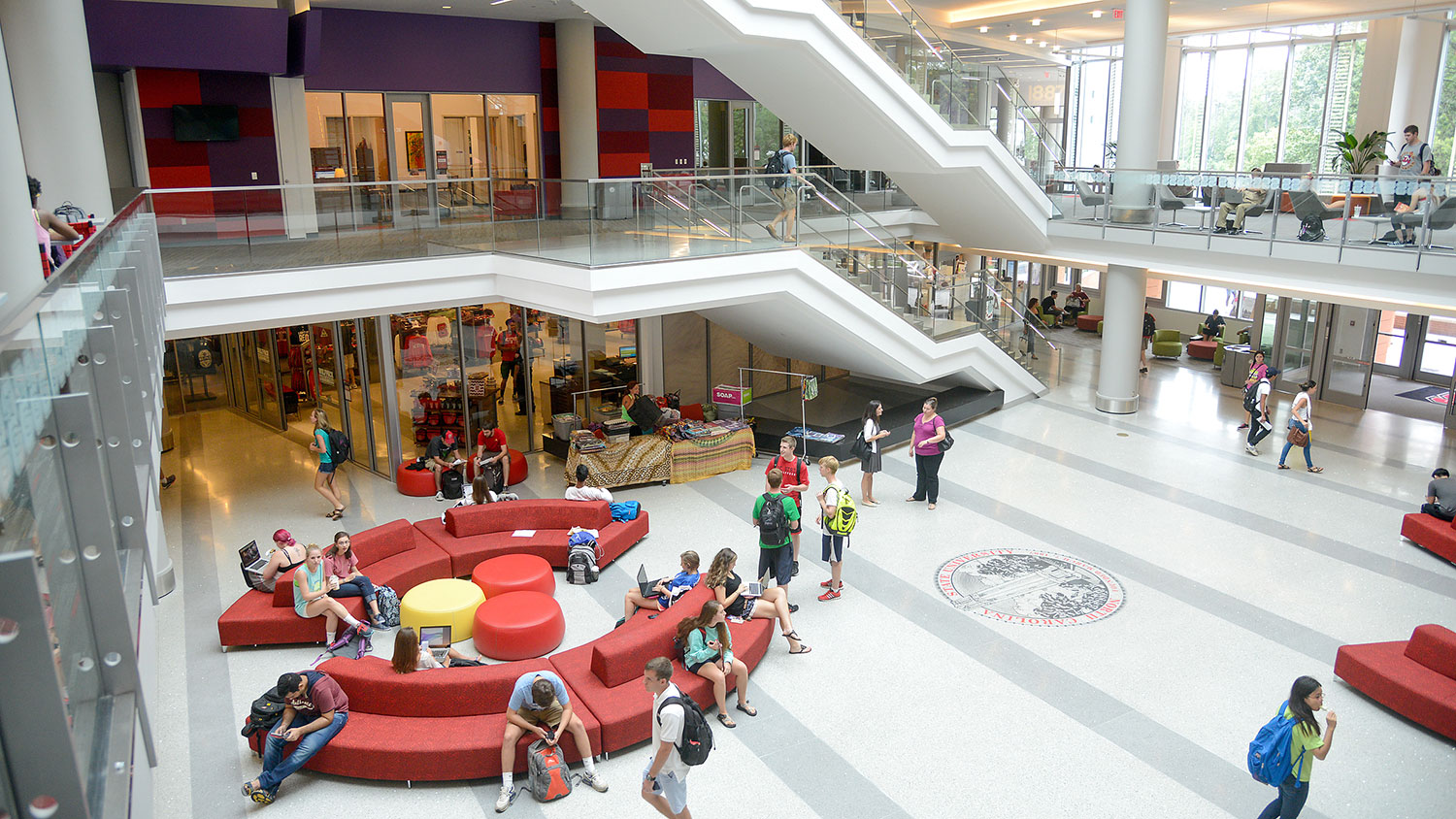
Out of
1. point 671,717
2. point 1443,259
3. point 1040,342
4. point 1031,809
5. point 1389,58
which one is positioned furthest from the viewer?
point 1040,342

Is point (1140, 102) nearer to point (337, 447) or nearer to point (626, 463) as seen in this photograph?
point (626, 463)

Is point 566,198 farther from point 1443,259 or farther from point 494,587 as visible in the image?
point 1443,259

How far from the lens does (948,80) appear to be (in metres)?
14.8

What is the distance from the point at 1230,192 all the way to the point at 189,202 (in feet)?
46.2

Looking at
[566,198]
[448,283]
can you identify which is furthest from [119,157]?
[566,198]

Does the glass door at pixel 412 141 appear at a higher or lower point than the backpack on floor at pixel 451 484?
higher

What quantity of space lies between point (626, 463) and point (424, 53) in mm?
8913

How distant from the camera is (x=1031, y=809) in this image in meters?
6.80

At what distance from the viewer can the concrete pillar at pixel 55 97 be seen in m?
10.4

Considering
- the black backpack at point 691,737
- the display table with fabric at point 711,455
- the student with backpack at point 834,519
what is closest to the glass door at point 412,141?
the display table with fabric at point 711,455

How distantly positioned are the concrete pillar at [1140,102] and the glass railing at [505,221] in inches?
211

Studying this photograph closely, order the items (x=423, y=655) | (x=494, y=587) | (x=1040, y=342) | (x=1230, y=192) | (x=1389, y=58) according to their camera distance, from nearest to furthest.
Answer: (x=423, y=655) → (x=494, y=587) → (x=1230, y=192) → (x=1389, y=58) → (x=1040, y=342)

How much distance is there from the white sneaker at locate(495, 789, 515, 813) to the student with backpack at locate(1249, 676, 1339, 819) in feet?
16.8

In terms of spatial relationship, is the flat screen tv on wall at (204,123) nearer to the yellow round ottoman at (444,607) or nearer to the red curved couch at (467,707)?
the yellow round ottoman at (444,607)
